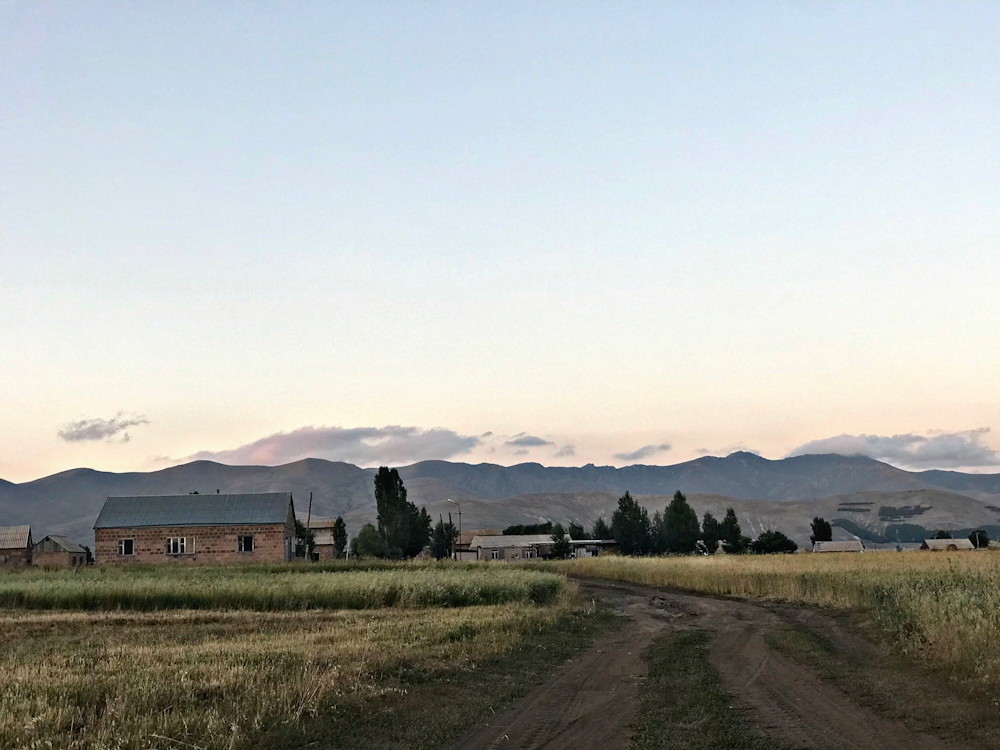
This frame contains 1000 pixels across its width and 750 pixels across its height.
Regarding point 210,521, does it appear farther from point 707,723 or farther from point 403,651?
point 707,723

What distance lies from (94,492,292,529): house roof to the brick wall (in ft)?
1.70

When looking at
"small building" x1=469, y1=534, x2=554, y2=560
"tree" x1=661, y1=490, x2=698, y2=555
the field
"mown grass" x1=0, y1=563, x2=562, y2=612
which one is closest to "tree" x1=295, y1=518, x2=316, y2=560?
"small building" x1=469, y1=534, x2=554, y2=560

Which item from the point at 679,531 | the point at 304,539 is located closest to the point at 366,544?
the point at 304,539

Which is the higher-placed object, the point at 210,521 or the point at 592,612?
the point at 210,521

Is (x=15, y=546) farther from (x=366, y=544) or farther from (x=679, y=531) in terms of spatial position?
(x=679, y=531)

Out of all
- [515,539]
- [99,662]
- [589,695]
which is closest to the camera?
[589,695]

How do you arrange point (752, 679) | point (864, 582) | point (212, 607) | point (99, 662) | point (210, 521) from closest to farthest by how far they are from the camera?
point (752, 679), point (99, 662), point (864, 582), point (212, 607), point (210, 521)

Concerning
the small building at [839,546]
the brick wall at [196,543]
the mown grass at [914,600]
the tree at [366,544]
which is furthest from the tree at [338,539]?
the mown grass at [914,600]

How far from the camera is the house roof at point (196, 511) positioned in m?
78.8

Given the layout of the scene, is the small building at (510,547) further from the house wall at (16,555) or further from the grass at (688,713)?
the grass at (688,713)

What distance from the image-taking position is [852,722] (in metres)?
13.8

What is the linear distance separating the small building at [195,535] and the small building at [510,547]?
92594 mm

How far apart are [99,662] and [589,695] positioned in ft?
34.7

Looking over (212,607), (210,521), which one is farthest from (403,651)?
(210,521)
